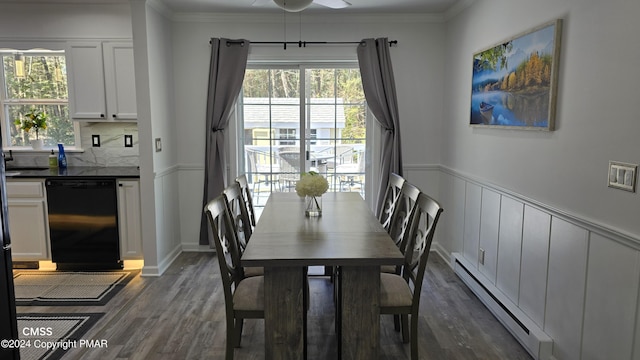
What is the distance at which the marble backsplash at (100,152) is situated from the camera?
4.55 metres

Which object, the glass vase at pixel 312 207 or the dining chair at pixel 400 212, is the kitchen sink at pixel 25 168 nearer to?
the glass vase at pixel 312 207

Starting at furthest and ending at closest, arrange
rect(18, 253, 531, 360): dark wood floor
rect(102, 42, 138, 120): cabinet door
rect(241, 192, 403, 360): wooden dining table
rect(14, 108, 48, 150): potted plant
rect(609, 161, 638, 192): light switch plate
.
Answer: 1. rect(14, 108, 48, 150): potted plant
2. rect(102, 42, 138, 120): cabinet door
3. rect(18, 253, 531, 360): dark wood floor
4. rect(241, 192, 403, 360): wooden dining table
5. rect(609, 161, 638, 192): light switch plate

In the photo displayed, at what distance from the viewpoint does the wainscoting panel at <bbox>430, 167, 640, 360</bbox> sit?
6.40 feet

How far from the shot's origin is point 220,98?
14.7 feet

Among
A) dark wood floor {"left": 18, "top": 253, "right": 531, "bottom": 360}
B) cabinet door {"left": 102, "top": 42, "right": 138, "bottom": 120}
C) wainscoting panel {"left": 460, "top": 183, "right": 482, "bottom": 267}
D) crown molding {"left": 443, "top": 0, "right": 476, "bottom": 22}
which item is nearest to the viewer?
dark wood floor {"left": 18, "top": 253, "right": 531, "bottom": 360}

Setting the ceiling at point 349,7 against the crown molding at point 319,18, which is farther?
the crown molding at point 319,18

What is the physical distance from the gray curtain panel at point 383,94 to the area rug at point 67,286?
2.73 metres

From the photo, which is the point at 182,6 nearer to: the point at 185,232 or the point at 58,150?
the point at 58,150

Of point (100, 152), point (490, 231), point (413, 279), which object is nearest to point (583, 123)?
point (413, 279)

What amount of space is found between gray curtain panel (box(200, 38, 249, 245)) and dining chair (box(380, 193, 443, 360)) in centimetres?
256

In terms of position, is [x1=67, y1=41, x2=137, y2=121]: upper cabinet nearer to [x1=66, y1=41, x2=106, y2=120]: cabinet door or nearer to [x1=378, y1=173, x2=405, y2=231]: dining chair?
[x1=66, y1=41, x2=106, y2=120]: cabinet door

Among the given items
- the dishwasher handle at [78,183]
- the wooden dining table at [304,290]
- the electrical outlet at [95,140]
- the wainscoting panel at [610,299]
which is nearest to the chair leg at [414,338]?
the wooden dining table at [304,290]

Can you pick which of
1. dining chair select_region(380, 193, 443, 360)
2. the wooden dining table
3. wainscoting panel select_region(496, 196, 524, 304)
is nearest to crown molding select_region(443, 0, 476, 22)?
wainscoting panel select_region(496, 196, 524, 304)

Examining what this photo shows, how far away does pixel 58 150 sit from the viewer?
454 centimetres
